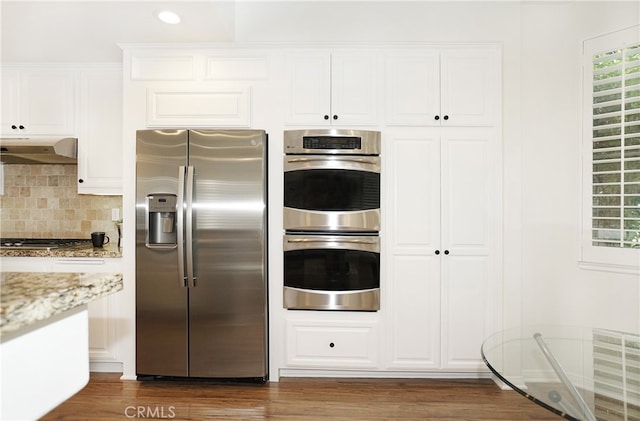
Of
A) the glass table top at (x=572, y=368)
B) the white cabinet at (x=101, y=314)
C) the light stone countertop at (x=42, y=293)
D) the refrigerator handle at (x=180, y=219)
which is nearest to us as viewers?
the light stone countertop at (x=42, y=293)

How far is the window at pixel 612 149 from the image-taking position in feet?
7.55

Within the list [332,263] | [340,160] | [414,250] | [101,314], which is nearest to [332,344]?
[332,263]

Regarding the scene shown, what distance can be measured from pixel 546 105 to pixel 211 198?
96.5 inches

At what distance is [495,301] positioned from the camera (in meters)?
2.66

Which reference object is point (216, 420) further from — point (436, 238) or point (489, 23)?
point (489, 23)

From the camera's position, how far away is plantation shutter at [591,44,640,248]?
2301mm

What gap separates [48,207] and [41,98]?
95 cm

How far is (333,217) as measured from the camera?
8.57 ft

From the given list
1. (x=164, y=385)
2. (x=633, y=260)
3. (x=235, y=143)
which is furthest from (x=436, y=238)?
(x=164, y=385)

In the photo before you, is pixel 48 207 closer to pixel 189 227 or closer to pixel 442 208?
pixel 189 227

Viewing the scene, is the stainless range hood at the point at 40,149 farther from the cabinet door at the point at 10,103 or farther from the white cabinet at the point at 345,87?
the white cabinet at the point at 345,87

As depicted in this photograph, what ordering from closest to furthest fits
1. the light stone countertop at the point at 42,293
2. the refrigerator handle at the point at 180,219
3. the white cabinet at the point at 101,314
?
the light stone countertop at the point at 42,293
the refrigerator handle at the point at 180,219
the white cabinet at the point at 101,314

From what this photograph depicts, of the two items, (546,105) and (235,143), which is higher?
(546,105)

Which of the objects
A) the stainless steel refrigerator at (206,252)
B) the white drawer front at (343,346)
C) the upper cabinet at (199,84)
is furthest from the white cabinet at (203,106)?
the white drawer front at (343,346)
